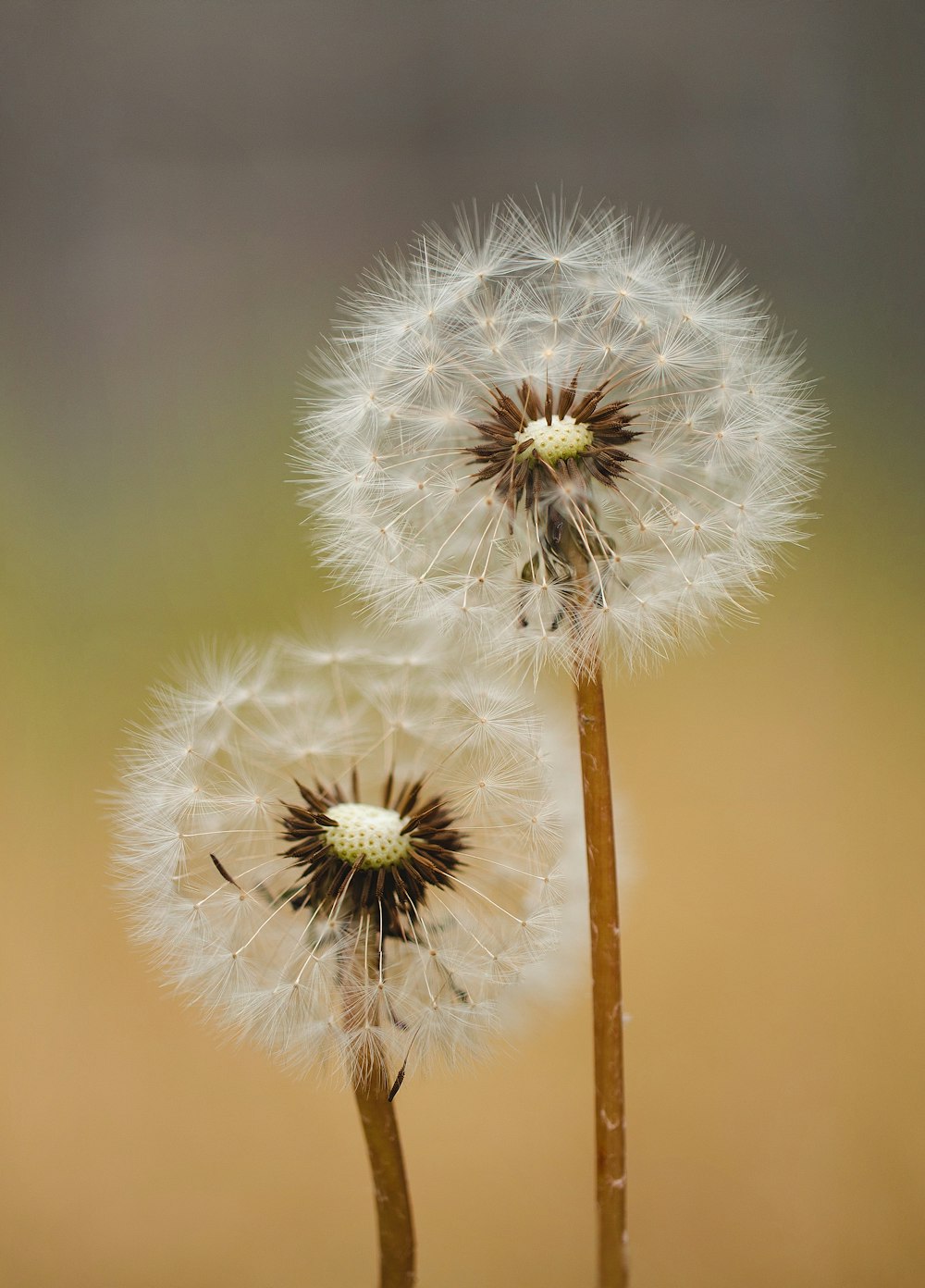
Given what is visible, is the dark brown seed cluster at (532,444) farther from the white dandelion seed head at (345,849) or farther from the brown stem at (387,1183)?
the brown stem at (387,1183)

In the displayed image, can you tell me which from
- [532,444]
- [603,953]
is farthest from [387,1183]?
[532,444]

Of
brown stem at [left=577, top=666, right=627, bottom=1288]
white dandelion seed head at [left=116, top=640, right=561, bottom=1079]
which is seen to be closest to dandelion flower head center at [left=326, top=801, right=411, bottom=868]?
white dandelion seed head at [left=116, top=640, right=561, bottom=1079]

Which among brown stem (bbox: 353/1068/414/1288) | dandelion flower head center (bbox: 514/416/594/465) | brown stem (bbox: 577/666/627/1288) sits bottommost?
brown stem (bbox: 353/1068/414/1288)

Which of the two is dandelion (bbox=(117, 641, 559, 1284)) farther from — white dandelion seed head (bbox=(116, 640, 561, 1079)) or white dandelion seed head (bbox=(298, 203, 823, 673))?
white dandelion seed head (bbox=(298, 203, 823, 673))

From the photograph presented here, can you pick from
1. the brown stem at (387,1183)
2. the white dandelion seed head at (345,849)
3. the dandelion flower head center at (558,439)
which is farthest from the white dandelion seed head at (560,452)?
the brown stem at (387,1183)

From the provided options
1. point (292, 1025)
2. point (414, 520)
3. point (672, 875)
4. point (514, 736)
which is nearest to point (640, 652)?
A: point (514, 736)

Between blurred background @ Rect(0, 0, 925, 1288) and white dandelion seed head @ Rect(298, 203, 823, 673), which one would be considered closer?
white dandelion seed head @ Rect(298, 203, 823, 673)
